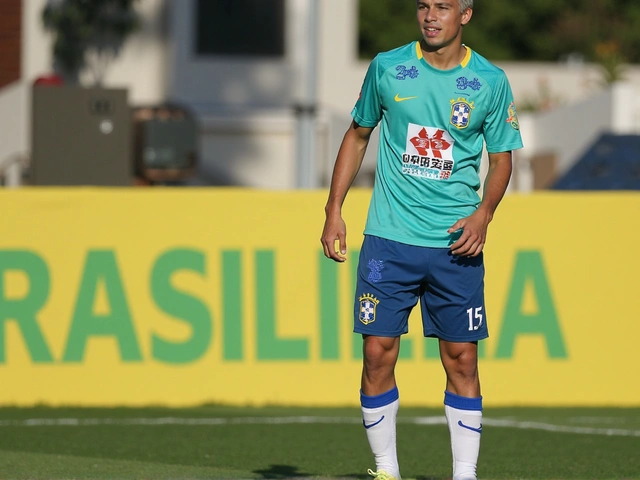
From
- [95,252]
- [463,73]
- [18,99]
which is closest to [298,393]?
[95,252]

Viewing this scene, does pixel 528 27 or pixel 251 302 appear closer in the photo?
pixel 251 302

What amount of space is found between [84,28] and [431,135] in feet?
Answer: 52.5

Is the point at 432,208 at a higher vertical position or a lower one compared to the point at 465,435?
higher

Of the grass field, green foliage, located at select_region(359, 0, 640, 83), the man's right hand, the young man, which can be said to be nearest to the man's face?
the young man

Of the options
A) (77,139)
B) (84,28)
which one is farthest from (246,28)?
(77,139)

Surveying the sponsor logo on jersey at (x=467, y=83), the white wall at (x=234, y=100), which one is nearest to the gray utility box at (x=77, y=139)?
the sponsor logo on jersey at (x=467, y=83)

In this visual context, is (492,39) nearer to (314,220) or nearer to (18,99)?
(18,99)

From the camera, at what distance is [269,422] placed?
9203 millimetres

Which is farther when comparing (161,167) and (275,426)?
(161,167)

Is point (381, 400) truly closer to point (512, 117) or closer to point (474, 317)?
point (474, 317)

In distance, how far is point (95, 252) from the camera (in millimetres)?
10031

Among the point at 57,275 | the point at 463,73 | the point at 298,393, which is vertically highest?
the point at 463,73

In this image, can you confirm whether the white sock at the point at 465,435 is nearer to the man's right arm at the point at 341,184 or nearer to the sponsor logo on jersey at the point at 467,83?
the man's right arm at the point at 341,184

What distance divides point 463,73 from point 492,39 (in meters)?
40.0
